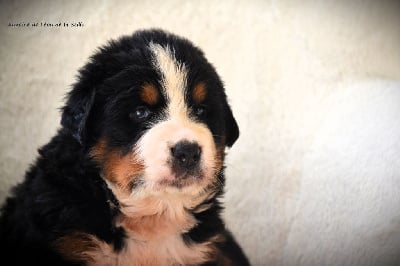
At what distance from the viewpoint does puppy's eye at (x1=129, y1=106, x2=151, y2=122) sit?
5.06 feet

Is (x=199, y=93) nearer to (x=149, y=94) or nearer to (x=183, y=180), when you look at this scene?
(x=149, y=94)

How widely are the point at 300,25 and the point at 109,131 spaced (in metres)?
0.71

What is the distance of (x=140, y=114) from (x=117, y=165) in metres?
0.16

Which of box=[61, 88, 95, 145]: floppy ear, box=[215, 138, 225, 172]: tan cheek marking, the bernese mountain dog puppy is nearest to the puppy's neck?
the bernese mountain dog puppy

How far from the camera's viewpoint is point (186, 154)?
146 centimetres

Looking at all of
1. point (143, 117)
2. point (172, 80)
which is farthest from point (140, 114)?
point (172, 80)

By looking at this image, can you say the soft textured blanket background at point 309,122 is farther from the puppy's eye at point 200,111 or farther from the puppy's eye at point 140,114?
the puppy's eye at point 140,114

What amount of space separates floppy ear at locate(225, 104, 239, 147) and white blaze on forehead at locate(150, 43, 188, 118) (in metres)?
0.20

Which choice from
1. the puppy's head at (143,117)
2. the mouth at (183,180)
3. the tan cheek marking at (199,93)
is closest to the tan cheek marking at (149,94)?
the puppy's head at (143,117)

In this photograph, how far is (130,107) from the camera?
1537 mm

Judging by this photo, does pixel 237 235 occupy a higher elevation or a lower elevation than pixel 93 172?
lower

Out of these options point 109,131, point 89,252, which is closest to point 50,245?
point 89,252

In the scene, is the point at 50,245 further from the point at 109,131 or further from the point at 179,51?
the point at 179,51

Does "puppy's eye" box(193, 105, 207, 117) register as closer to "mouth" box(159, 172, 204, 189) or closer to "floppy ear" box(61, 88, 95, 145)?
"mouth" box(159, 172, 204, 189)
